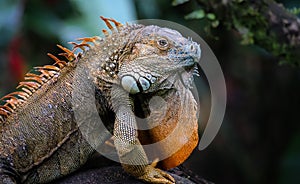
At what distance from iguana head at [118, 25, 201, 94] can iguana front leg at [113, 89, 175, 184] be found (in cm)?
12

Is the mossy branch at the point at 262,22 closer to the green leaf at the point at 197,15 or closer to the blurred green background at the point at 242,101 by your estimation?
the green leaf at the point at 197,15

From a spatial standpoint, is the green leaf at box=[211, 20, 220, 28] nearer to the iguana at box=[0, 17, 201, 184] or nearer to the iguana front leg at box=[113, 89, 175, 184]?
the iguana at box=[0, 17, 201, 184]

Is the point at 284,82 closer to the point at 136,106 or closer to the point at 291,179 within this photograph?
the point at 291,179

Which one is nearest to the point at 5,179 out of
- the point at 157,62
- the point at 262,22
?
the point at 157,62

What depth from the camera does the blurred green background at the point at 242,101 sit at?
19.2ft

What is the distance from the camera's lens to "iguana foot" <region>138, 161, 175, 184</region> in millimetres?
3070

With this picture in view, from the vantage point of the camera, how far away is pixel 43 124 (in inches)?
126

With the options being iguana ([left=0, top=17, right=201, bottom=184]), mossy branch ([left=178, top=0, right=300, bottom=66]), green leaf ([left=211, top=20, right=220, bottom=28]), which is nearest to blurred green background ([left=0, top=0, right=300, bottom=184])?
mossy branch ([left=178, top=0, right=300, bottom=66])

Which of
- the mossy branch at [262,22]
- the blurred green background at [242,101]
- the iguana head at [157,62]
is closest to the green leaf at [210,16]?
the mossy branch at [262,22]

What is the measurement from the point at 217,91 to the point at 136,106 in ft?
11.7

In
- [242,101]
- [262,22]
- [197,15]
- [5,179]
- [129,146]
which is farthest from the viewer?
[242,101]

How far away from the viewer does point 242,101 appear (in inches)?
327

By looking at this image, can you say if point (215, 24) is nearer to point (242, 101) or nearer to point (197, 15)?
point (197, 15)

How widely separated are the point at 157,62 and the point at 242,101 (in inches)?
215
